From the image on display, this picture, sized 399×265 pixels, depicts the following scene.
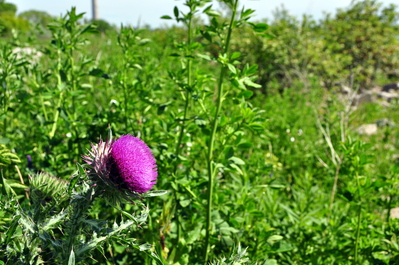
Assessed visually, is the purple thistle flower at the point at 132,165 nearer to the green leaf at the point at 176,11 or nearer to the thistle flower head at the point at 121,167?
the thistle flower head at the point at 121,167

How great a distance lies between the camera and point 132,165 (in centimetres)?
122

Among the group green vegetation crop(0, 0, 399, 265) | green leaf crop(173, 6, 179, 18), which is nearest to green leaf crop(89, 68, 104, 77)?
green vegetation crop(0, 0, 399, 265)

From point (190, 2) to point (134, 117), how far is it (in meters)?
0.93

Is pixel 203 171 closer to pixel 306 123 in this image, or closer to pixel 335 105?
pixel 335 105

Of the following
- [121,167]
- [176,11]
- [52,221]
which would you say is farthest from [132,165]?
[176,11]

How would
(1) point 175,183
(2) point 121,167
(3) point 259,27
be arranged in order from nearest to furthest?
(2) point 121,167, (3) point 259,27, (1) point 175,183

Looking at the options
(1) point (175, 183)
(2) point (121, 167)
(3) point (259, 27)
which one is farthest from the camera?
(1) point (175, 183)

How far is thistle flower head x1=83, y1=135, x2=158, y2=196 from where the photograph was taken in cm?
121

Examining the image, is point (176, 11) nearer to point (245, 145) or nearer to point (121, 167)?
point (245, 145)

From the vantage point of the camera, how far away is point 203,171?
2707 mm

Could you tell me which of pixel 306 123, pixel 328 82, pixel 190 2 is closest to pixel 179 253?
pixel 190 2

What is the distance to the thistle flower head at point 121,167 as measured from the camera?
3.97 feet

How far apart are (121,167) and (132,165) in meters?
0.04

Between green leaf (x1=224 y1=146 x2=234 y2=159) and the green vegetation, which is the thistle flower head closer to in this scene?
the green vegetation
